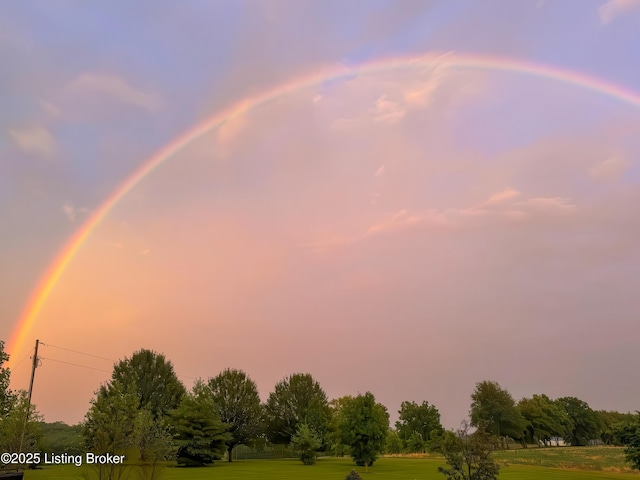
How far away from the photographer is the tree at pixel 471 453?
755 inches

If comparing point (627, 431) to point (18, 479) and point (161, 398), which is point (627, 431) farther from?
point (161, 398)

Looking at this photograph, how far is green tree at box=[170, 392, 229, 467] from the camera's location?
63688 mm

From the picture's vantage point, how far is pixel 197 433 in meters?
64.8

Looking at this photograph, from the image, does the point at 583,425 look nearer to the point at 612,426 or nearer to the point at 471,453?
the point at 612,426

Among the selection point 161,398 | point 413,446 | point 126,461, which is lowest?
point 413,446

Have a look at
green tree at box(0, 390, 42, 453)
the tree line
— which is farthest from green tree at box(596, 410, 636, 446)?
green tree at box(0, 390, 42, 453)

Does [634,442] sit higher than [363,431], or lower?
lower

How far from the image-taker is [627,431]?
112 ft

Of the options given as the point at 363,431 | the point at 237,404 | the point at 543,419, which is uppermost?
the point at 237,404

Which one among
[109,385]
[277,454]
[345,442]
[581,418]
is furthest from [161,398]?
[581,418]

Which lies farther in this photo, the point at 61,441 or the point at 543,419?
the point at 543,419

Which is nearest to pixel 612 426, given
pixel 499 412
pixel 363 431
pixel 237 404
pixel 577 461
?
pixel 363 431

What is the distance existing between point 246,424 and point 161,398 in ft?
53.8

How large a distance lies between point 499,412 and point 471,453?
4785 inches
